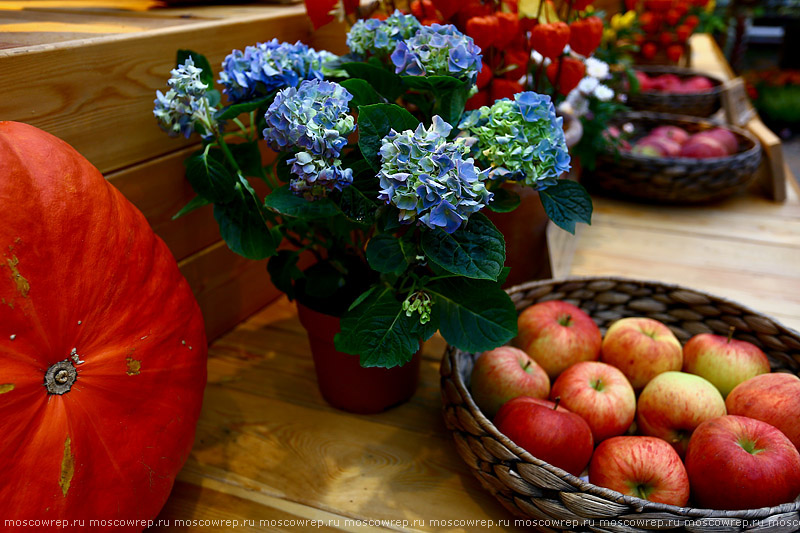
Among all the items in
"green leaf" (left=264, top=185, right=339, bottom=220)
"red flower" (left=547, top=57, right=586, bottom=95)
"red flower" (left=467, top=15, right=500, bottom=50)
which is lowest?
"green leaf" (left=264, top=185, right=339, bottom=220)

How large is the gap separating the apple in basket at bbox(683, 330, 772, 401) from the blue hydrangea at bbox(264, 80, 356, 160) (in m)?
0.64

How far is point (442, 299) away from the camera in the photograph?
757 millimetres

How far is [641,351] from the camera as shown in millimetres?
908

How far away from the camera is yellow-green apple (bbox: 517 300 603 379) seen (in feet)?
3.01

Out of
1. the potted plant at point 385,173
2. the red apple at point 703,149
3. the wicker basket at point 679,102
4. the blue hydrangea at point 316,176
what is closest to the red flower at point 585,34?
the potted plant at point 385,173

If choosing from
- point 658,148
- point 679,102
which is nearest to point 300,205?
point 658,148

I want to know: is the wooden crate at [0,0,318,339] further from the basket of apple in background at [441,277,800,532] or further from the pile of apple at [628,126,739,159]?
the pile of apple at [628,126,739,159]

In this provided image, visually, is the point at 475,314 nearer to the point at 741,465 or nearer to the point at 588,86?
the point at 741,465

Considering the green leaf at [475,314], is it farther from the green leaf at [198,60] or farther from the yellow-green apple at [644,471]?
the green leaf at [198,60]

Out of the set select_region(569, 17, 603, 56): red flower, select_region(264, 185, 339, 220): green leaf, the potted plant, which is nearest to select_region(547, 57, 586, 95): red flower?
select_region(569, 17, 603, 56): red flower

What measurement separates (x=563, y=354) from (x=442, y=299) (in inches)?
10.6

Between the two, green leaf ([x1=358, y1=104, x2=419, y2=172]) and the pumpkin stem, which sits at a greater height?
green leaf ([x1=358, y1=104, x2=419, y2=172])

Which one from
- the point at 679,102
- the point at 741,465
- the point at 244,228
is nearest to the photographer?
the point at 741,465

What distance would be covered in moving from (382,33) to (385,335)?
40 cm
